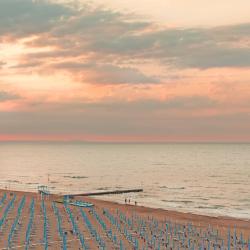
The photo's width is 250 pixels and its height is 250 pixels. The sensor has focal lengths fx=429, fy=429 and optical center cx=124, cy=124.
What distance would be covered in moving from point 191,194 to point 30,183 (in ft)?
165

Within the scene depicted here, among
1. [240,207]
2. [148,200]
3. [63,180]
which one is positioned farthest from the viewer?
[63,180]

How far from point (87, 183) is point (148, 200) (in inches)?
1453

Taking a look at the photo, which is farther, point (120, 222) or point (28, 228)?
point (120, 222)

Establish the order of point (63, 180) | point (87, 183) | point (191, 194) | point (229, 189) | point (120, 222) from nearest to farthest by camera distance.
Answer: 1. point (120, 222)
2. point (191, 194)
3. point (229, 189)
4. point (87, 183)
5. point (63, 180)

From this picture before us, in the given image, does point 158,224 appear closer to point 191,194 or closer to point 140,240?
point 140,240

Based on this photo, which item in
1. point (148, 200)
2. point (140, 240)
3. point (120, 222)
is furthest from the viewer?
point (148, 200)

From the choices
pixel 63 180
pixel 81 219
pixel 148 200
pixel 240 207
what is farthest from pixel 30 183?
pixel 81 219

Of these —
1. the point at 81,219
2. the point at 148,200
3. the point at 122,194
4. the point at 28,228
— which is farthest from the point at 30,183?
the point at 28,228

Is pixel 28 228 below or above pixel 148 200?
below

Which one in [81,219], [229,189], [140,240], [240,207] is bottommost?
[140,240]

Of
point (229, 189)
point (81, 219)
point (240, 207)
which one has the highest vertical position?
point (229, 189)

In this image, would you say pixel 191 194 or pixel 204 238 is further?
pixel 191 194

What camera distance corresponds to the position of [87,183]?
12362 cm

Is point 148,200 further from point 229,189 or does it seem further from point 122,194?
point 229,189
